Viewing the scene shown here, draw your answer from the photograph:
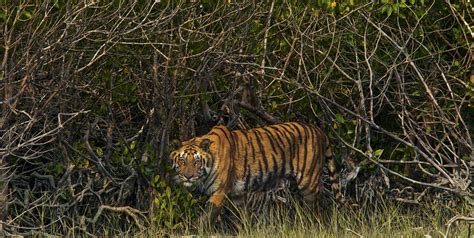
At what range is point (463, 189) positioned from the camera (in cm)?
902

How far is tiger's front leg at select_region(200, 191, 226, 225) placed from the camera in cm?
980

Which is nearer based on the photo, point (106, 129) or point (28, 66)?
point (28, 66)

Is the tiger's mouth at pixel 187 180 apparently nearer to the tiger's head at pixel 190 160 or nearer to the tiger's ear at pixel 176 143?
the tiger's head at pixel 190 160

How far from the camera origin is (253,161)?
1064 centimetres

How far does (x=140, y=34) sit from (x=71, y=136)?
138 cm

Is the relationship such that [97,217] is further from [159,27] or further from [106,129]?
[159,27]

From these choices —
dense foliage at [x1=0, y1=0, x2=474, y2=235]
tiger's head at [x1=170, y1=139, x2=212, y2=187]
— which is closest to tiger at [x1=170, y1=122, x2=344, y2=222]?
tiger's head at [x1=170, y1=139, x2=212, y2=187]

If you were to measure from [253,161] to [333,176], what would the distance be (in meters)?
0.83

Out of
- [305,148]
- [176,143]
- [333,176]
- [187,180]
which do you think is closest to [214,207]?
[187,180]

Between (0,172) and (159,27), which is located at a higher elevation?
(159,27)

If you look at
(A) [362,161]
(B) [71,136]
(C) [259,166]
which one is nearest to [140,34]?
(B) [71,136]

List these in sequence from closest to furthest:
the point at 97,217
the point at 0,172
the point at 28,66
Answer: the point at 28,66
the point at 0,172
the point at 97,217

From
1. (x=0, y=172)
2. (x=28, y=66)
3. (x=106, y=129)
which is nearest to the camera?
(x=28, y=66)

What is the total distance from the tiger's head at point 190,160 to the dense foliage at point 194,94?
23 centimetres
